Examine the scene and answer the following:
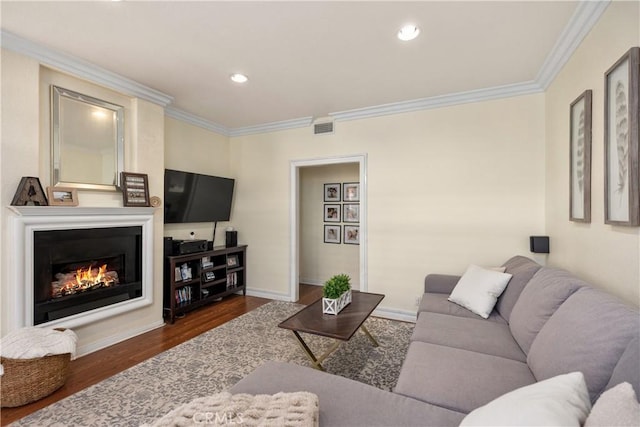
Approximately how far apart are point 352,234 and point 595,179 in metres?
3.59

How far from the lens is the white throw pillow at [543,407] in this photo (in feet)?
2.61

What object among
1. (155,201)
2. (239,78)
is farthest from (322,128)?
(155,201)

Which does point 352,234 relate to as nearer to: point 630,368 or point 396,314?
point 396,314

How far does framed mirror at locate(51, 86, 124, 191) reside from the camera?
8.43ft

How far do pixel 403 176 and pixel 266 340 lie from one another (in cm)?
246

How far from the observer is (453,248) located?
3.36 meters

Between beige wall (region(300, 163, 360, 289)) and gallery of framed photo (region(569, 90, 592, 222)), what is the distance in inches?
126

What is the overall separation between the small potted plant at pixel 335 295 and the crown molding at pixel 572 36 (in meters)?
2.51

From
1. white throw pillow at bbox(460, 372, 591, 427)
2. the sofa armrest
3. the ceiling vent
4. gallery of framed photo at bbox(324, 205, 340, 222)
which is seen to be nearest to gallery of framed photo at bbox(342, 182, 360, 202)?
gallery of framed photo at bbox(324, 205, 340, 222)

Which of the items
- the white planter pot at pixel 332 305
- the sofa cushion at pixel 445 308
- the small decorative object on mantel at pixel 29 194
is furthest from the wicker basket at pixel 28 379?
the sofa cushion at pixel 445 308

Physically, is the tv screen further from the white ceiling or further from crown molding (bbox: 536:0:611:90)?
crown molding (bbox: 536:0:611:90)

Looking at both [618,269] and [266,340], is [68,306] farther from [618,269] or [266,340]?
[618,269]

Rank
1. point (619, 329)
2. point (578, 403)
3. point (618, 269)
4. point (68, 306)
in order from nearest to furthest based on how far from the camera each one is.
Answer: point (578, 403)
point (619, 329)
point (618, 269)
point (68, 306)

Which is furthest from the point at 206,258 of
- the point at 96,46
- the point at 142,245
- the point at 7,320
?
the point at 96,46
